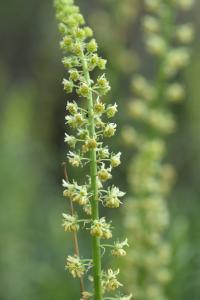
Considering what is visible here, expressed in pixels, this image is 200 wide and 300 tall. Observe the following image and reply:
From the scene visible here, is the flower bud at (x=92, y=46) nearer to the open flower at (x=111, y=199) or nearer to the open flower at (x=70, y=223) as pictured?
the open flower at (x=111, y=199)

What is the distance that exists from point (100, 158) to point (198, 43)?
7.91m

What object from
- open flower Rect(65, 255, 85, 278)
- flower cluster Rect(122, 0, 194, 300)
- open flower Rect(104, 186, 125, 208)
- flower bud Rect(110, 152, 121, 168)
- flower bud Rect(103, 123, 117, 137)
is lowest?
open flower Rect(65, 255, 85, 278)

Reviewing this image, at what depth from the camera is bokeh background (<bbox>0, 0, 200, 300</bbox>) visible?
698 centimetres

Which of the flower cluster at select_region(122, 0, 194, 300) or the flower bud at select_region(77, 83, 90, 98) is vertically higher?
the flower cluster at select_region(122, 0, 194, 300)

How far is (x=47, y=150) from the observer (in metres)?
9.54

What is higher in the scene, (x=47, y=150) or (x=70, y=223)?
(x=47, y=150)

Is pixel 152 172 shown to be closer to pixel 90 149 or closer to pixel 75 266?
pixel 75 266

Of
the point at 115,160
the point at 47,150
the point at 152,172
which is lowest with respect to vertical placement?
the point at 115,160

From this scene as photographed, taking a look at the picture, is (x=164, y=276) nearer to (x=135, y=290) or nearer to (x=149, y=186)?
(x=135, y=290)

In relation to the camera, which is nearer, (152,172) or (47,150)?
(152,172)

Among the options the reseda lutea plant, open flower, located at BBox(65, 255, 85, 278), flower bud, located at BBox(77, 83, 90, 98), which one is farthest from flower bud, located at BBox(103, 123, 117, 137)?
open flower, located at BBox(65, 255, 85, 278)

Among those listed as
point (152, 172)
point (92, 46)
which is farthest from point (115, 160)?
point (152, 172)

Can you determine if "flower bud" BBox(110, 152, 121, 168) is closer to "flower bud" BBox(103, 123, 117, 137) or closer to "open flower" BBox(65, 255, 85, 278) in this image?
"flower bud" BBox(103, 123, 117, 137)

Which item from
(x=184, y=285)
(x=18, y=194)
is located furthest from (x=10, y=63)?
(x=184, y=285)
